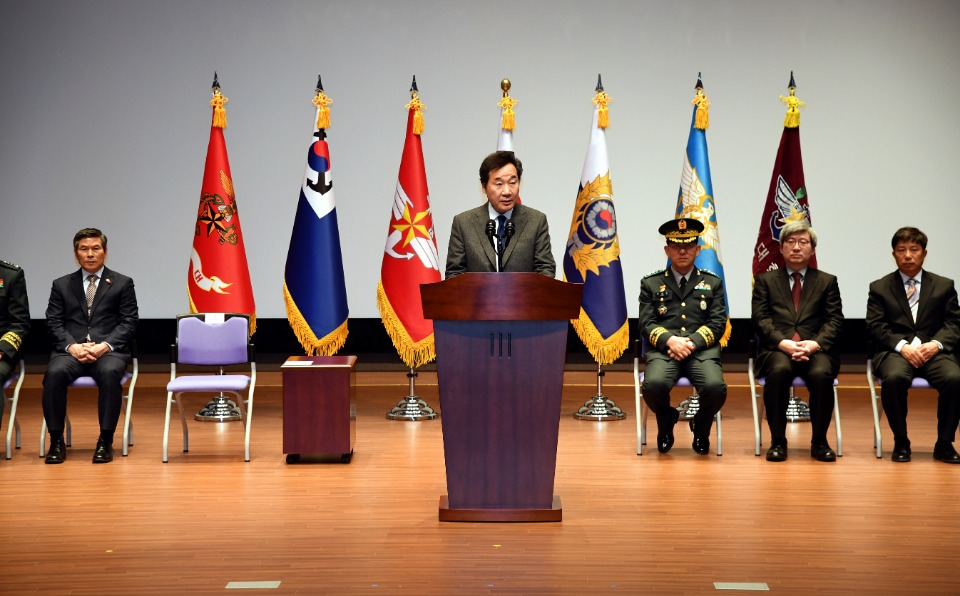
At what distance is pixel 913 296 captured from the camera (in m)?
5.66

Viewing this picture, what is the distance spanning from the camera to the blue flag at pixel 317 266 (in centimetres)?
697

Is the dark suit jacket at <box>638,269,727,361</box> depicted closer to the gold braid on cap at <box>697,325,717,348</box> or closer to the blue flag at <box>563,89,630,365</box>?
the gold braid on cap at <box>697,325,717,348</box>

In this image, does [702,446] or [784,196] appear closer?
[702,446]

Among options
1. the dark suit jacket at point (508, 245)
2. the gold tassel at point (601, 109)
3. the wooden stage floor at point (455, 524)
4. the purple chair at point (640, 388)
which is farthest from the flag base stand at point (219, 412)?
the gold tassel at point (601, 109)

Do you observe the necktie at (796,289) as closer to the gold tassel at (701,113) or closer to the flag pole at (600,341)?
the flag pole at (600,341)

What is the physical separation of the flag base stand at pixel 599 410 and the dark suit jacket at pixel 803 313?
138 cm

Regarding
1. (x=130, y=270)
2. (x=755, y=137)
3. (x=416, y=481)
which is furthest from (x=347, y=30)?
(x=416, y=481)

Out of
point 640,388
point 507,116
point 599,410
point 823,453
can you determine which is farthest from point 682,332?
point 507,116

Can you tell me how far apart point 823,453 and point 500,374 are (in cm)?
235

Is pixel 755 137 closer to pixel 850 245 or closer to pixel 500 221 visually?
pixel 850 245

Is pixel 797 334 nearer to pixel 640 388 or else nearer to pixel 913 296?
pixel 913 296

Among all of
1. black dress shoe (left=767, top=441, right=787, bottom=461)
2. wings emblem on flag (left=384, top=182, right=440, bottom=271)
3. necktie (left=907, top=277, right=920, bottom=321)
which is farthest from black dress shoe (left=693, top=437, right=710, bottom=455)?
wings emblem on flag (left=384, top=182, right=440, bottom=271)

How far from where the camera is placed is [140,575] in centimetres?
352

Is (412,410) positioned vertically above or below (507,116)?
below
